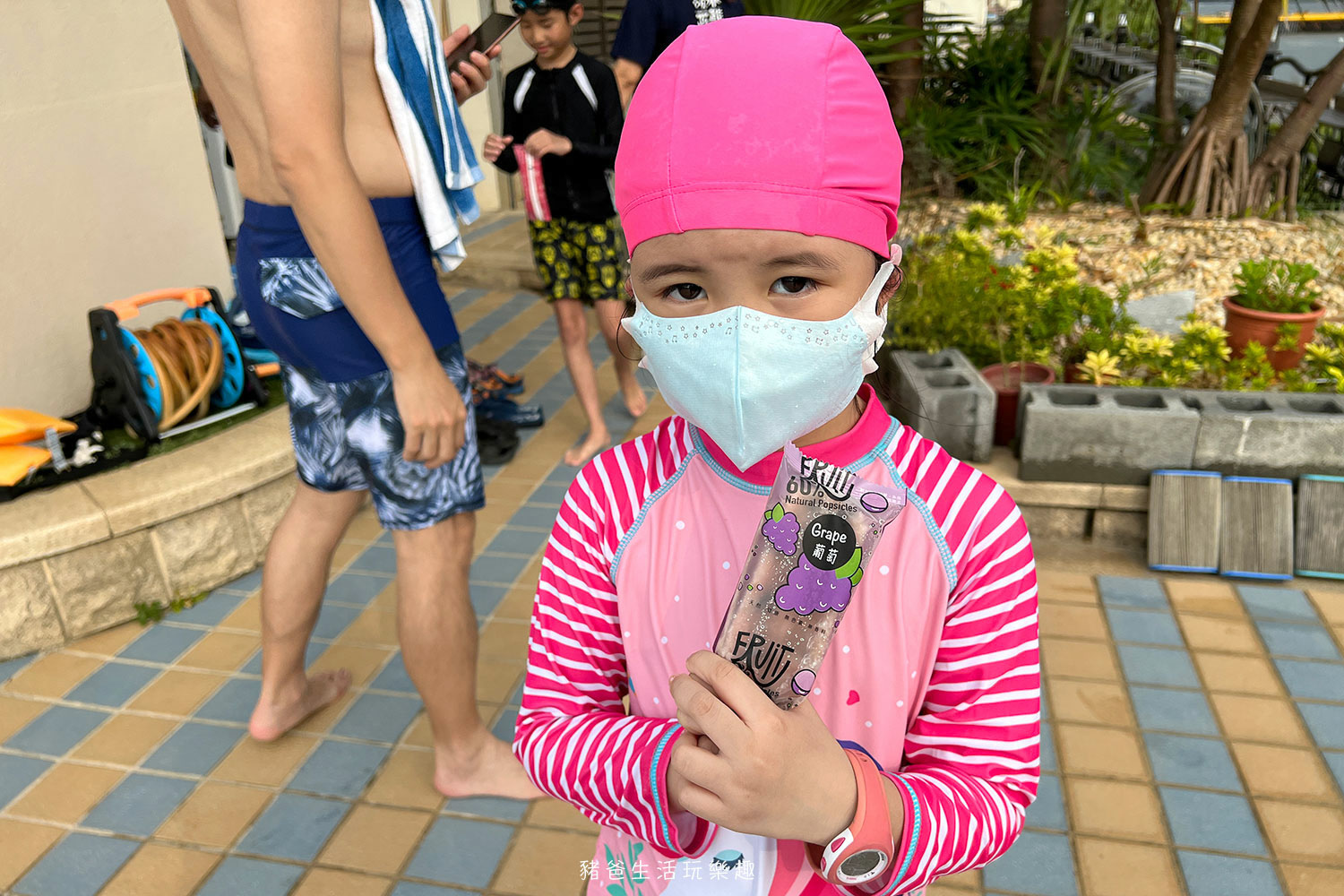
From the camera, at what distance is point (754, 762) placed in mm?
915

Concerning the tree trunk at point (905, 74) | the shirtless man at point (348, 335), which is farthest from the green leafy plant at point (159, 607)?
the tree trunk at point (905, 74)

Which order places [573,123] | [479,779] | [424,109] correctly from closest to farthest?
[424,109], [479,779], [573,123]

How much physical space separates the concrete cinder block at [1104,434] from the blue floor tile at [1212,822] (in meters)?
1.32

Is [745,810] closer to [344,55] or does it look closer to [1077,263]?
[344,55]

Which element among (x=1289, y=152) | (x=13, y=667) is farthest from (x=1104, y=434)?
(x=13, y=667)

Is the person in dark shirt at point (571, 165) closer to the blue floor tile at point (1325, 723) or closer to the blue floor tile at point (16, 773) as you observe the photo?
the blue floor tile at point (16, 773)

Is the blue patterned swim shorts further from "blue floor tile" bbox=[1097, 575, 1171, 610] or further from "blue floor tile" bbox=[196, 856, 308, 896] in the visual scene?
"blue floor tile" bbox=[1097, 575, 1171, 610]

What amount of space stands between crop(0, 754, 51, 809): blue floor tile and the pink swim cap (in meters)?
2.67

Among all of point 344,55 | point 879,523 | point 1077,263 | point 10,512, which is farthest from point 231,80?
point 1077,263

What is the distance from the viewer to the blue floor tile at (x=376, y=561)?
12.4 feet

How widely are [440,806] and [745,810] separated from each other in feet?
6.29

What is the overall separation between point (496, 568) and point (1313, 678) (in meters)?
2.65

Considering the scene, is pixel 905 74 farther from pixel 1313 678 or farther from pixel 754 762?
pixel 754 762

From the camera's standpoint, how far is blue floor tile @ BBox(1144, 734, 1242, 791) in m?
2.68
